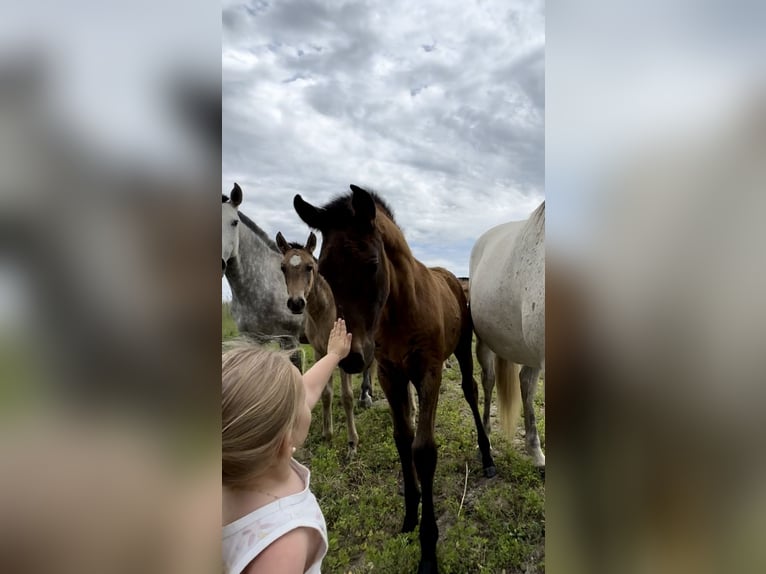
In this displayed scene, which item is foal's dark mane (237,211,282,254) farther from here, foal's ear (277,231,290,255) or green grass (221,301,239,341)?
green grass (221,301,239,341)

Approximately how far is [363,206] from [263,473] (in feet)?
2.83

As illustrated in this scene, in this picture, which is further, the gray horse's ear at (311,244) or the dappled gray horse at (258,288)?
the dappled gray horse at (258,288)

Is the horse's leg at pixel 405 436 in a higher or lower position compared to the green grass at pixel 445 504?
higher

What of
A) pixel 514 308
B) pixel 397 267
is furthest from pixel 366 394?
pixel 397 267

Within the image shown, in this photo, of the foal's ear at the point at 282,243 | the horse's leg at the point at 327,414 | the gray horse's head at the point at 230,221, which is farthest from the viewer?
the foal's ear at the point at 282,243

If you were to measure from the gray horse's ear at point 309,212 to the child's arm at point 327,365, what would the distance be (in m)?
0.35

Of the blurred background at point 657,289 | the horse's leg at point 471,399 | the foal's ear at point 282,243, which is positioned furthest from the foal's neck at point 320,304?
the blurred background at point 657,289

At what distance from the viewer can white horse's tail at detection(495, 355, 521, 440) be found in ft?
7.78

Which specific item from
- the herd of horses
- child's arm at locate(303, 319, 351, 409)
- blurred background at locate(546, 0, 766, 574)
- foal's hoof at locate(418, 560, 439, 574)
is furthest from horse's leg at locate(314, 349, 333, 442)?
blurred background at locate(546, 0, 766, 574)

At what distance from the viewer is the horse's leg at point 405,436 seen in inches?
65.4

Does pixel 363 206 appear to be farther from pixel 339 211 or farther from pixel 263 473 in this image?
pixel 263 473

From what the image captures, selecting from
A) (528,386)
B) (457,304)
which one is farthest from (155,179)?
(528,386)

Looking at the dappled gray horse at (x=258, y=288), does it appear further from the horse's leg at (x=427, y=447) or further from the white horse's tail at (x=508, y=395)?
the horse's leg at (x=427, y=447)

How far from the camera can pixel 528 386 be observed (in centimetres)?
249
